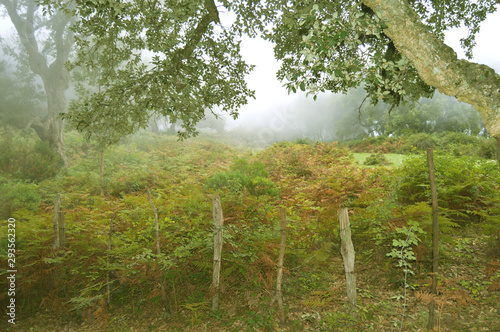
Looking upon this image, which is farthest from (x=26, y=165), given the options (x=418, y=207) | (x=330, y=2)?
(x=418, y=207)

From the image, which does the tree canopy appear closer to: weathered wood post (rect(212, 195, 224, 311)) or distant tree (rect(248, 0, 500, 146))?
distant tree (rect(248, 0, 500, 146))

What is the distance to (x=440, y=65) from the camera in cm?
354

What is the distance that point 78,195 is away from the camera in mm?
8789

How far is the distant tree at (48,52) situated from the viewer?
16.3 meters

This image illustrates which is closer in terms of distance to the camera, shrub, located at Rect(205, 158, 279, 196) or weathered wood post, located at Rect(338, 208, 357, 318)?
weathered wood post, located at Rect(338, 208, 357, 318)

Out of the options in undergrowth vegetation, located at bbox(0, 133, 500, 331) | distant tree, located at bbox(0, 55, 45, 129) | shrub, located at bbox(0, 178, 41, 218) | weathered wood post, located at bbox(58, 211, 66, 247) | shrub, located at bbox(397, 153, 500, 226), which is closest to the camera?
undergrowth vegetation, located at bbox(0, 133, 500, 331)

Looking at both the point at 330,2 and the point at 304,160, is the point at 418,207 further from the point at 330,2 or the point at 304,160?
the point at 304,160

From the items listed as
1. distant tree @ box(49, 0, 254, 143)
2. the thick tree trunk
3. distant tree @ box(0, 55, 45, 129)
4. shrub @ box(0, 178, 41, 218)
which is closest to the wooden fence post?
distant tree @ box(49, 0, 254, 143)

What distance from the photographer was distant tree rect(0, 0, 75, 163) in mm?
16312

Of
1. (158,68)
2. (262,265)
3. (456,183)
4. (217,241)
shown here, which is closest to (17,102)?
(158,68)

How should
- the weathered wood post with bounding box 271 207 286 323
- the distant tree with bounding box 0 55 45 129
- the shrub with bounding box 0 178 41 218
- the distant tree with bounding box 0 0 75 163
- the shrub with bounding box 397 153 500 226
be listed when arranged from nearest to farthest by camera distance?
the weathered wood post with bounding box 271 207 286 323, the shrub with bounding box 397 153 500 226, the shrub with bounding box 0 178 41 218, the distant tree with bounding box 0 0 75 163, the distant tree with bounding box 0 55 45 129

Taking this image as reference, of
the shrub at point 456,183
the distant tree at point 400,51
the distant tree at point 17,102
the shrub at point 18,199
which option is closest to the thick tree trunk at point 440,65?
the distant tree at point 400,51

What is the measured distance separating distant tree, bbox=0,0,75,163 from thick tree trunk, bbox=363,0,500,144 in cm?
1921

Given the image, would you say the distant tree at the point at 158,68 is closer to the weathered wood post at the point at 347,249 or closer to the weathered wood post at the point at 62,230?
the weathered wood post at the point at 62,230
